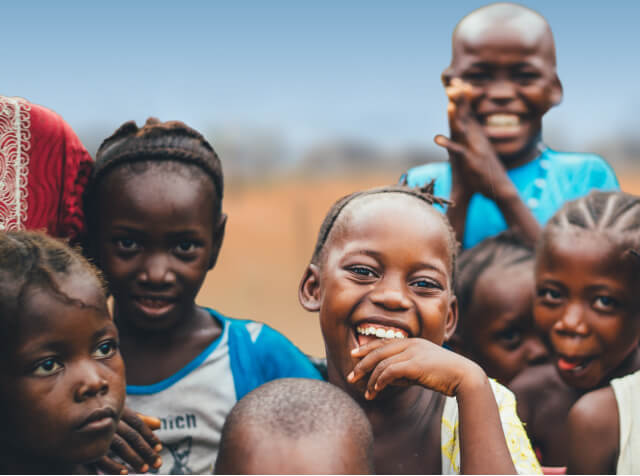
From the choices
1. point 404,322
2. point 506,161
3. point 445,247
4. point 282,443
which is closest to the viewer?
point 282,443

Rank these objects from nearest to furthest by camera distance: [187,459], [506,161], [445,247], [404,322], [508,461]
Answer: [508,461] → [404,322] → [445,247] → [187,459] → [506,161]

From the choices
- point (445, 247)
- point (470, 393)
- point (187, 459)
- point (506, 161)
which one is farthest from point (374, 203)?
point (506, 161)

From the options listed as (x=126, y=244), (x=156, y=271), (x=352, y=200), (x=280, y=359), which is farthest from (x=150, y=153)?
(x=280, y=359)

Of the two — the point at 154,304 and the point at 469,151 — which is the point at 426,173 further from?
the point at 154,304

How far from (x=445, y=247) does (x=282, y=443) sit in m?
0.86

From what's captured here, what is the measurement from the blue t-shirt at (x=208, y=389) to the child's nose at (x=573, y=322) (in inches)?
33.8

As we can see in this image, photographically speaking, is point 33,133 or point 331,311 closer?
point 331,311

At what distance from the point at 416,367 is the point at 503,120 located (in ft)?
5.94

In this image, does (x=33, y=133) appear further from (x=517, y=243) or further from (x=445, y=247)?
(x=517, y=243)

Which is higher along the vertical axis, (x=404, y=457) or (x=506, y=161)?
(x=506, y=161)

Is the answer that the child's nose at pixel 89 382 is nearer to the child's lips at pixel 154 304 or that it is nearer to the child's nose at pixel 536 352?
the child's lips at pixel 154 304

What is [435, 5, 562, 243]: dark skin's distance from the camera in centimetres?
313

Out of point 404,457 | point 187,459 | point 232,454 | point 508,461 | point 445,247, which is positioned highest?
point 445,247

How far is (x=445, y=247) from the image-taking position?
217cm
